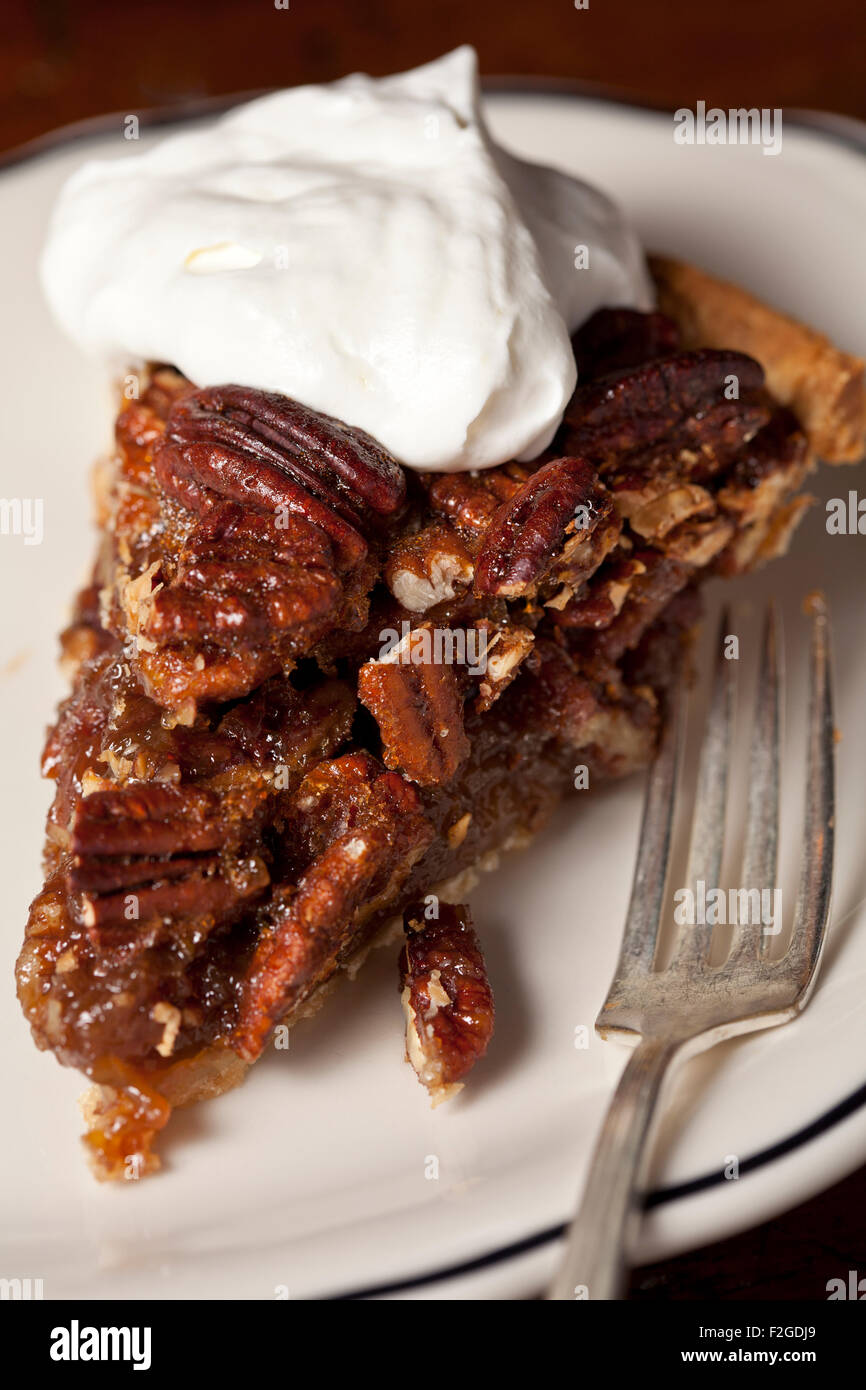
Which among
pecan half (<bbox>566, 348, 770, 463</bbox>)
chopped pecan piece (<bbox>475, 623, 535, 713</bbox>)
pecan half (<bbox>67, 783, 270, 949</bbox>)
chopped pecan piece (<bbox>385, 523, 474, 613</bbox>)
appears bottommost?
pecan half (<bbox>67, 783, 270, 949</bbox>)

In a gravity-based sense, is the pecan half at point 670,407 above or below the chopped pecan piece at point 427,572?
above

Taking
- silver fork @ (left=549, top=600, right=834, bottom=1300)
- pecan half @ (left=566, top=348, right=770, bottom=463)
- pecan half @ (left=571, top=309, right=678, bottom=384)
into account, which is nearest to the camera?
silver fork @ (left=549, top=600, right=834, bottom=1300)

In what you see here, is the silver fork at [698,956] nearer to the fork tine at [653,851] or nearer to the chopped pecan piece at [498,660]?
the fork tine at [653,851]

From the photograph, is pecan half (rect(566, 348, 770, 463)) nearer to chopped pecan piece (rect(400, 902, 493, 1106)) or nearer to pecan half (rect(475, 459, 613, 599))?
pecan half (rect(475, 459, 613, 599))

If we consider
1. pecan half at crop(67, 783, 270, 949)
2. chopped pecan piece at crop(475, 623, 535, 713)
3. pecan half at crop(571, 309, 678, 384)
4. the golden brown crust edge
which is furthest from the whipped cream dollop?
pecan half at crop(67, 783, 270, 949)

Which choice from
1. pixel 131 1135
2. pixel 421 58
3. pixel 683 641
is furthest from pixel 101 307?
pixel 421 58

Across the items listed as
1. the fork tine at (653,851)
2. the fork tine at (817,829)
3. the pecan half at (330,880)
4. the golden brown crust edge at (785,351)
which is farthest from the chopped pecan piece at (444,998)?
the golden brown crust edge at (785,351)

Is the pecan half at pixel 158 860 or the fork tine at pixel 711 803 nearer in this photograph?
the pecan half at pixel 158 860
